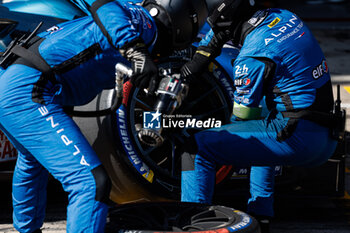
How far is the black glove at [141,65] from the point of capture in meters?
3.16

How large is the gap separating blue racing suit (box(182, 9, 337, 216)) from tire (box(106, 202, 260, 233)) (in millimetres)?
225

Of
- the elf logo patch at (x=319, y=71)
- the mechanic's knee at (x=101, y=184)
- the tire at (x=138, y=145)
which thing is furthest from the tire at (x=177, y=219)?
the elf logo patch at (x=319, y=71)

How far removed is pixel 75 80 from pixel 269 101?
50.3 inches

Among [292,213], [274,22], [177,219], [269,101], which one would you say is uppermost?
[274,22]

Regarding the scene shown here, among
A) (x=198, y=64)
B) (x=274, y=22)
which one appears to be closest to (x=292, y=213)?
(x=198, y=64)

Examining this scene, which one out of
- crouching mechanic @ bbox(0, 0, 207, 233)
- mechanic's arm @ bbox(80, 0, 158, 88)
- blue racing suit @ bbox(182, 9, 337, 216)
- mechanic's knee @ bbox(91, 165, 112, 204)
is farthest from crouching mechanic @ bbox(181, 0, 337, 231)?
mechanic's knee @ bbox(91, 165, 112, 204)

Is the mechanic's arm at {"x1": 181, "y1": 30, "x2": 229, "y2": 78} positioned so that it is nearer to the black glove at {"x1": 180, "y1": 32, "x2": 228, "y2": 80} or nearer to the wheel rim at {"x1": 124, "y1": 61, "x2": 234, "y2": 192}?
the black glove at {"x1": 180, "y1": 32, "x2": 228, "y2": 80}

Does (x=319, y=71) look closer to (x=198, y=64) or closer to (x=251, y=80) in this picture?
(x=251, y=80)

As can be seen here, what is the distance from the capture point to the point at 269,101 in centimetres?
391

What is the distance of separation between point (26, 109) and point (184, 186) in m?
1.22

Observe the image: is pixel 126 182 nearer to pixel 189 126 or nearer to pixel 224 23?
pixel 189 126

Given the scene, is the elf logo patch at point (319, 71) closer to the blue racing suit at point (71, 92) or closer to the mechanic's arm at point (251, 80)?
the mechanic's arm at point (251, 80)

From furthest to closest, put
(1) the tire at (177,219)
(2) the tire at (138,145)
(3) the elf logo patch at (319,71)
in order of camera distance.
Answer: (2) the tire at (138,145) < (3) the elf logo patch at (319,71) < (1) the tire at (177,219)

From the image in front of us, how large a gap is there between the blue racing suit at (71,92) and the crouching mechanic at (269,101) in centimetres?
66
